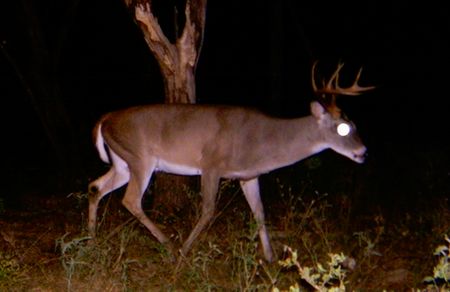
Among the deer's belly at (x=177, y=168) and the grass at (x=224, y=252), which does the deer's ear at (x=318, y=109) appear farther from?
the deer's belly at (x=177, y=168)

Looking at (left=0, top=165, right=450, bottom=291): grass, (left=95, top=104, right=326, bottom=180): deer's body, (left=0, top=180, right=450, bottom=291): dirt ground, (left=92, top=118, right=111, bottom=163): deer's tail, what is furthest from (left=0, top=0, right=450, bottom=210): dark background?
(left=95, top=104, right=326, bottom=180): deer's body

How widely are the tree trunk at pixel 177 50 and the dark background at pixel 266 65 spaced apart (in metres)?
7.89

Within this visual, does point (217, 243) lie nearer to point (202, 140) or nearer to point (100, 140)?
point (202, 140)

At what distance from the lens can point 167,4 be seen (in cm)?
2422

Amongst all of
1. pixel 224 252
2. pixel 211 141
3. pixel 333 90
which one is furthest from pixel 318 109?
pixel 224 252

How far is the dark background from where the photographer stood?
20.6 m

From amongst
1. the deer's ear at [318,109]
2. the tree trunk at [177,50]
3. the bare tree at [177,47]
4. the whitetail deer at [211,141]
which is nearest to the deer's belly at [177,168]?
the whitetail deer at [211,141]

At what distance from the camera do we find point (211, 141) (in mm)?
8570

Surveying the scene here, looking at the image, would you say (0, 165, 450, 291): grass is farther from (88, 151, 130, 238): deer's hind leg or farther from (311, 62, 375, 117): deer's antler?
(311, 62, 375, 117): deer's antler

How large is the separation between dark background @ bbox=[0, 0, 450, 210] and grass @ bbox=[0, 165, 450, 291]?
7.70 meters

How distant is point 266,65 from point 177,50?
17510 mm

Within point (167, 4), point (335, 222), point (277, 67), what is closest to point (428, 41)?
point (167, 4)

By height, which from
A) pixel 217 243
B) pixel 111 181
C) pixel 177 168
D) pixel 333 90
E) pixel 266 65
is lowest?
pixel 266 65

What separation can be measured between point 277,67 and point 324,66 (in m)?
6.90
